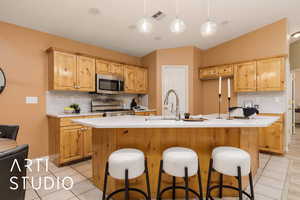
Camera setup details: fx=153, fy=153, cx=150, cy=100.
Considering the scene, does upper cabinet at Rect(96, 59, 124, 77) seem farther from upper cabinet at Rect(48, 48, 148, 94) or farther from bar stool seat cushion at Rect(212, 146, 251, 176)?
bar stool seat cushion at Rect(212, 146, 251, 176)

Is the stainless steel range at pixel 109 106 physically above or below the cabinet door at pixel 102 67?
below

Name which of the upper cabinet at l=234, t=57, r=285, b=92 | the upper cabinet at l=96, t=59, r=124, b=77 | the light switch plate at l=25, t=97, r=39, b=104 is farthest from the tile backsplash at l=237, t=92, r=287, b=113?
the light switch plate at l=25, t=97, r=39, b=104

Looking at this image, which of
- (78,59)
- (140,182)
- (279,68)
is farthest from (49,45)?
(279,68)

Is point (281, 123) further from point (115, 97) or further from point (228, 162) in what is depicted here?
point (115, 97)

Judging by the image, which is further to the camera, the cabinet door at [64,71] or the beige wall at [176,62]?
the beige wall at [176,62]

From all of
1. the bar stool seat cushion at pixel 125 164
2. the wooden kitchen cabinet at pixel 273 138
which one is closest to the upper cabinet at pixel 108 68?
the bar stool seat cushion at pixel 125 164

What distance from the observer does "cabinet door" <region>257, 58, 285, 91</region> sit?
3334 millimetres

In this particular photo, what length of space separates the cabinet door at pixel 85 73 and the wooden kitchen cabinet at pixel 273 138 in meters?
4.01

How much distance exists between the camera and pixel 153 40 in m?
3.87

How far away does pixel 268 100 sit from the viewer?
3748 millimetres

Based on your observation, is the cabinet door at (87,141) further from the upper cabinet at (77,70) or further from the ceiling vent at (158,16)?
the ceiling vent at (158,16)

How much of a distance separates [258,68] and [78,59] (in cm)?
406

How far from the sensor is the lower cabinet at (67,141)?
278 cm

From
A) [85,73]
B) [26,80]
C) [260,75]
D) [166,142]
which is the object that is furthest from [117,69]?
[260,75]
